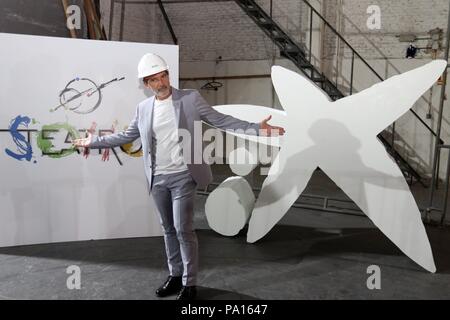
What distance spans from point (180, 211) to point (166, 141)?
1.44 feet

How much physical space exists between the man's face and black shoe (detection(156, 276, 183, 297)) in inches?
48.7

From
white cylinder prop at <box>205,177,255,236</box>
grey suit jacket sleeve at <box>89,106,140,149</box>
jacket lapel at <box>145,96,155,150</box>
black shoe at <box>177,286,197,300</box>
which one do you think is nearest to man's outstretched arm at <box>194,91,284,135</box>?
jacket lapel at <box>145,96,155,150</box>

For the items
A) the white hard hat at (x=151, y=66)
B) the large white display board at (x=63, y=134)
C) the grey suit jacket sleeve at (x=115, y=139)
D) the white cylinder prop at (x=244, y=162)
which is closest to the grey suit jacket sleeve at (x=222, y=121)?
the white hard hat at (x=151, y=66)

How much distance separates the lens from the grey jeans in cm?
239

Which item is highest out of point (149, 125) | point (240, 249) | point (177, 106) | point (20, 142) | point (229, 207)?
point (177, 106)

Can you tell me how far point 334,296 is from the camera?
8.68ft

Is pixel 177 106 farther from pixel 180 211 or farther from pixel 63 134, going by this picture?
pixel 63 134

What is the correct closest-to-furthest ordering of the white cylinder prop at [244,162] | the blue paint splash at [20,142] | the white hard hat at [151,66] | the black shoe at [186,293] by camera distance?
the white hard hat at [151,66] < the black shoe at [186,293] < the blue paint splash at [20,142] < the white cylinder prop at [244,162]

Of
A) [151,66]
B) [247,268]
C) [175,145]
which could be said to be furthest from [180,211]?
[247,268]

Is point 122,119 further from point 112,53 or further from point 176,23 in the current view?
point 176,23

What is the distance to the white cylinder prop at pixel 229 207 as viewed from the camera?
12.6 ft

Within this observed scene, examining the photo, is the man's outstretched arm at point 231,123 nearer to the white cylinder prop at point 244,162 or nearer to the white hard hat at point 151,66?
the white hard hat at point 151,66

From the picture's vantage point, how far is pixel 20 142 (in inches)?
134

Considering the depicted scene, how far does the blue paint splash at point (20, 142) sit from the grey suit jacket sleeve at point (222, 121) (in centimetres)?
183
